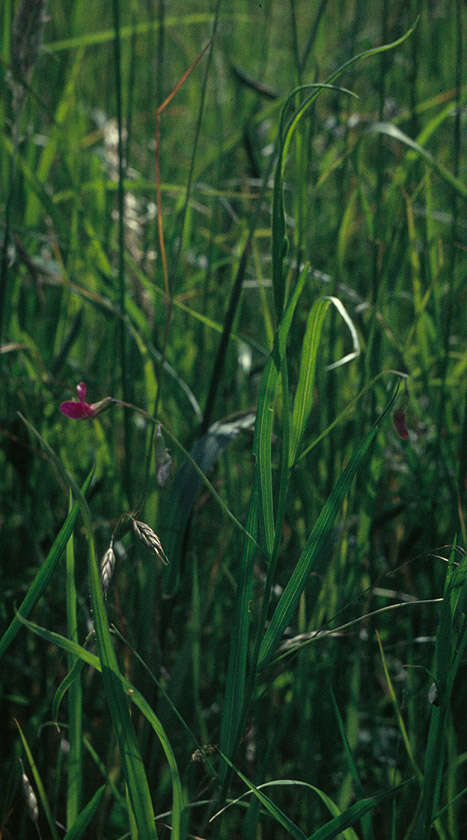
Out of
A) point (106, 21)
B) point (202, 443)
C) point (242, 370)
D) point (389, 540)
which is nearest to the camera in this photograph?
point (202, 443)

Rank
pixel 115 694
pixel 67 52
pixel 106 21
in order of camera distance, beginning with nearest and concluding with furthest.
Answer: pixel 115 694, pixel 67 52, pixel 106 21

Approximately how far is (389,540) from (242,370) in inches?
15.4

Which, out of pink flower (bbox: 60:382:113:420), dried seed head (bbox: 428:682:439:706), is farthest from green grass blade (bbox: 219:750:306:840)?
pink flower (bbox: 60:382:113:420)

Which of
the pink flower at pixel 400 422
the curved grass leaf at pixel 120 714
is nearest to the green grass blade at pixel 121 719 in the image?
the curved grass leaf at pixel 120 714

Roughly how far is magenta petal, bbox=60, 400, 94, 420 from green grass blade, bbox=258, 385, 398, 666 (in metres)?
0.19

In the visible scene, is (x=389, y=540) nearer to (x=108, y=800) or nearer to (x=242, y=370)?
(x=242, y=370)

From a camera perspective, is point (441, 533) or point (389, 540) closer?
point (441, 533)

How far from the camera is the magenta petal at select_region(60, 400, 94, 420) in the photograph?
→ 0.58 meters

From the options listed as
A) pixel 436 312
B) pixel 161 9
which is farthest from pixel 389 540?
pixel 161 9

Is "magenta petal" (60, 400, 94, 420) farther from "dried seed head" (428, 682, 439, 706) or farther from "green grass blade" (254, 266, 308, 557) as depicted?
"dried seed head" (428, 682, 439, 706)

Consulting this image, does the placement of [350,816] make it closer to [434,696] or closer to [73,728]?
[434,696]

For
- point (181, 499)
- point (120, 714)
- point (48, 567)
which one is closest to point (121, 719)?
point (120, 714)

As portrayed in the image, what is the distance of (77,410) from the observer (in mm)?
596

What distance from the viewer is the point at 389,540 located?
1.15 m
